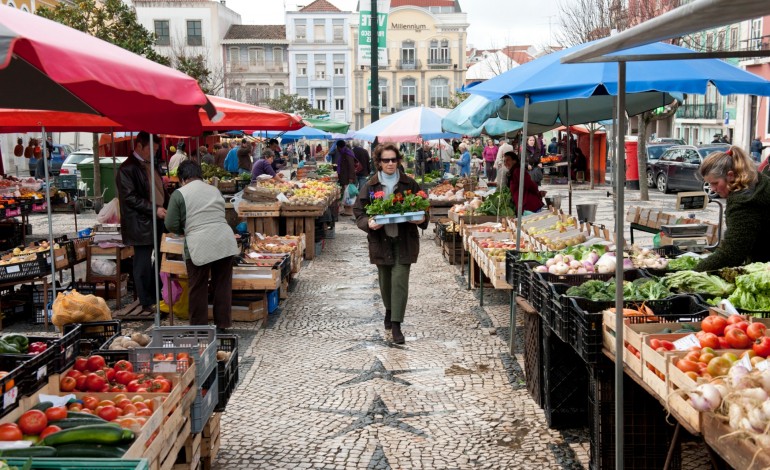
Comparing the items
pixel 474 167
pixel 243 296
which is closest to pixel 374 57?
pixel 243 296

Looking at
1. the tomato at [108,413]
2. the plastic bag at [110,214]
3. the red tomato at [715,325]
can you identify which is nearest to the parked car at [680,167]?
the plastic bag at [110,214]

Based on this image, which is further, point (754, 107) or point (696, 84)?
point (754, 107)

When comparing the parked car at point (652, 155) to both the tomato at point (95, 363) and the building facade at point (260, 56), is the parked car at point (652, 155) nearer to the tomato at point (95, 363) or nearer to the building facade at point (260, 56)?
the tomato at point (95, 363)

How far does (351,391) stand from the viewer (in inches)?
270

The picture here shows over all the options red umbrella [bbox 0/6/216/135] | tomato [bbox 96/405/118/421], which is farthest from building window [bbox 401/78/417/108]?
tomato [bbox 96/405/118/421]

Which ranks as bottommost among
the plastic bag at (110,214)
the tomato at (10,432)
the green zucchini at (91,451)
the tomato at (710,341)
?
the green zucchini at (91,451)

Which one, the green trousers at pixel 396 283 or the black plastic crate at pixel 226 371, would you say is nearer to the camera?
the black plastic crate at pixel 226 371

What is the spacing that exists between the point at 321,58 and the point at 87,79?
81.7 m

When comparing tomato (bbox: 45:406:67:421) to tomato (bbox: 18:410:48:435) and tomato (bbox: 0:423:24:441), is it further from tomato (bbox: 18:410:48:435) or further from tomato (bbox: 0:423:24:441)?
tomato (bbox: 0:423:24:441)

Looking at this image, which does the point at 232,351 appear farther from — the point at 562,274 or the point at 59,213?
the point at 59,213

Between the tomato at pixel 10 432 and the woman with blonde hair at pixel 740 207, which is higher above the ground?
the woman with blonde hair at pixel 740 207

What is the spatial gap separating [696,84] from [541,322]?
2.10 meters

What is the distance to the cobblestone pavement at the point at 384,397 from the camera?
5.52 meters

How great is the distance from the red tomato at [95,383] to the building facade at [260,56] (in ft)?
254
